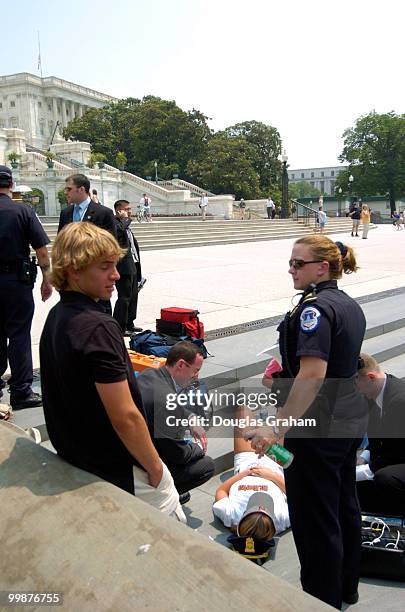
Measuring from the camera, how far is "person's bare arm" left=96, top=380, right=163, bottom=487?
190 centimetres

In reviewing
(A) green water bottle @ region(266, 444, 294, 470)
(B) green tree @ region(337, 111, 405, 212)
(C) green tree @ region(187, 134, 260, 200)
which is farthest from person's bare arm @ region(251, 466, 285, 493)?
(B) green tree @ region(337, 111, 405, 212)

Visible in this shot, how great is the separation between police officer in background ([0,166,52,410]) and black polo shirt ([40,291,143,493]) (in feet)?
7.56

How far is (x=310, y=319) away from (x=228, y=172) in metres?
52.8

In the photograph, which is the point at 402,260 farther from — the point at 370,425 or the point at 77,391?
the point at 77,391

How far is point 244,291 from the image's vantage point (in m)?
10.1

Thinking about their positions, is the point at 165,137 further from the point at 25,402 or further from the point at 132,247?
the point at 25,402

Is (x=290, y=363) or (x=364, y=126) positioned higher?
(x=364, y=126)

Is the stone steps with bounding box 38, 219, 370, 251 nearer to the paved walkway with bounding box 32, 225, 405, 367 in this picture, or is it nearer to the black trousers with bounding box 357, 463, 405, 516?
the paved walkway with bounding box 32, 225, 405, 367

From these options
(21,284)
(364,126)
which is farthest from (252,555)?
(364,126)

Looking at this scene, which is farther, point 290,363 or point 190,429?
point 190,429

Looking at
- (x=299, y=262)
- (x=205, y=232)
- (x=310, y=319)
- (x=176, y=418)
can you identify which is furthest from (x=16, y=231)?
(x=205, y=232)

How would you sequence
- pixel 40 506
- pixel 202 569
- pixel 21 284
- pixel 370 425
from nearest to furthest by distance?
pixel 202 569 < pixel 40 506 < pixel 370 425 < pixel 21 284

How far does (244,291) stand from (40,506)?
8466 millimetres

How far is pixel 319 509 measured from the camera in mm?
2365
